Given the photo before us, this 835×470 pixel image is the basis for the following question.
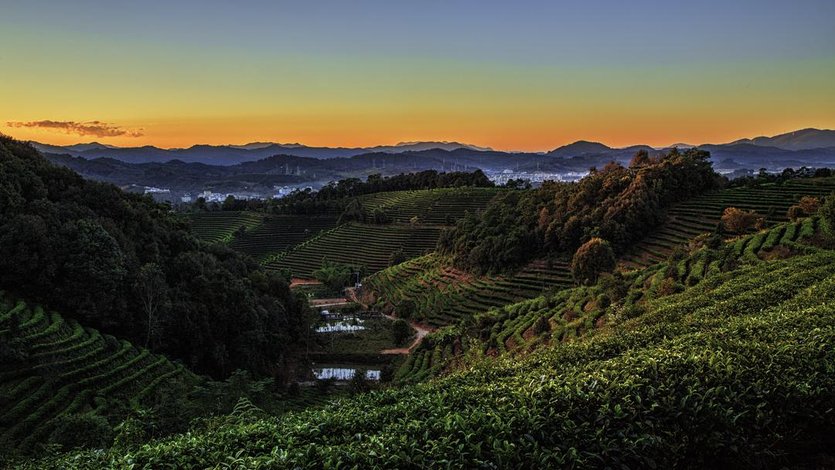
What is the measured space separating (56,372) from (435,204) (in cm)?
7044

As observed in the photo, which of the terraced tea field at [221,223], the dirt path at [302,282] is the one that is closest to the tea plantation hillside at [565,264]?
the dirt path at [302,282]

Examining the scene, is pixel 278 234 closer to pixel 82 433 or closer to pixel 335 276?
pixel 335 276

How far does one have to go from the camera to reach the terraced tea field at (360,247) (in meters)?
68.9

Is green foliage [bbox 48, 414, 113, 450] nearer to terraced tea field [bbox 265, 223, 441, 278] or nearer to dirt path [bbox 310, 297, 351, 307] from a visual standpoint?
dirt path [bbox 310, 297, 351, 307]

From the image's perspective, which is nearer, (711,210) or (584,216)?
(711,210)

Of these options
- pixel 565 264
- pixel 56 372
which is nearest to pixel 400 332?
pixel 565 264

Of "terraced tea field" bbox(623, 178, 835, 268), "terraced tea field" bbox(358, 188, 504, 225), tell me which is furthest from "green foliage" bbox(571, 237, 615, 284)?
"terraced tea field" bbox(358, 188, 504, 225)

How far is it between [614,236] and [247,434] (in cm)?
3681

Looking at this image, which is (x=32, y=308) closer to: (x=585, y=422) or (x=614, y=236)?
(x=585, y=422)

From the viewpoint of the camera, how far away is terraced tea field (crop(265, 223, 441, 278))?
226 feet

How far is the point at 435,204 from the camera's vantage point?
84062 millimetres

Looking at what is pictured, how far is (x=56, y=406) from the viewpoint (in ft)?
48.3

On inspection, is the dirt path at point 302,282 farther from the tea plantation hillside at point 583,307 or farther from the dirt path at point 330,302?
the tea plantation hillside at point 583,307

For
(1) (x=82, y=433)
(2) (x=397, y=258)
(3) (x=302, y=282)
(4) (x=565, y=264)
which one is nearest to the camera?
(1) (x=82, y=433)
